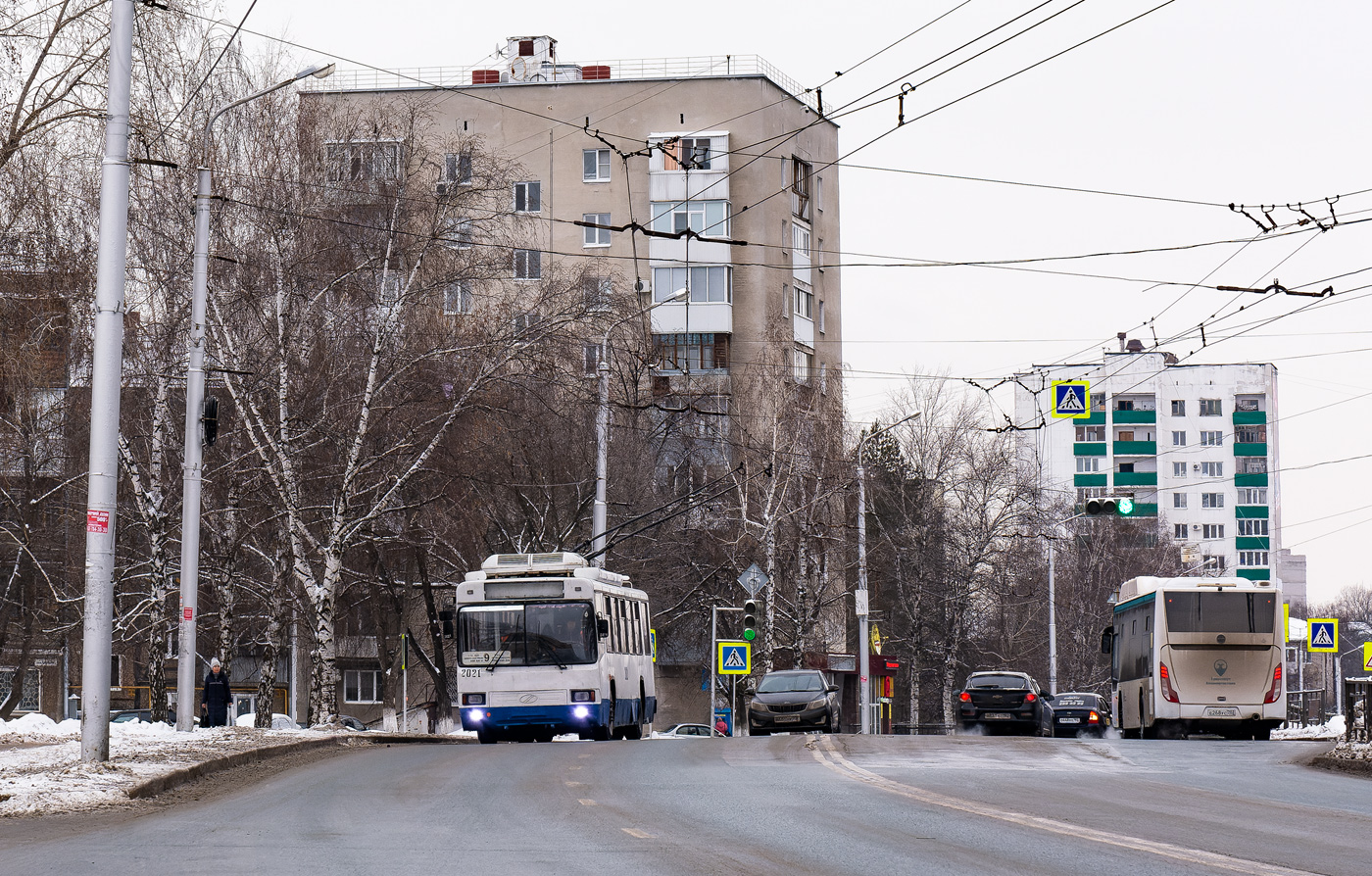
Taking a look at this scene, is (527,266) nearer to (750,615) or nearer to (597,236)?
(750,615)

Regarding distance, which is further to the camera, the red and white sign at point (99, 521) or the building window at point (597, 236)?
the building window at point (597, 236)

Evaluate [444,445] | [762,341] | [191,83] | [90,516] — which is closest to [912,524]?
[762,341]

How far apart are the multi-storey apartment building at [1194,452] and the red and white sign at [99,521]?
350ft

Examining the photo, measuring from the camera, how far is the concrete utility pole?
53.9 ft

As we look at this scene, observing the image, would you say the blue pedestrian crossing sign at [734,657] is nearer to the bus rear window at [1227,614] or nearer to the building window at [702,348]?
the bus rear window at [1227,614]

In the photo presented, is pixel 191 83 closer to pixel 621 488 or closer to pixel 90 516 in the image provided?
pixel 90 516

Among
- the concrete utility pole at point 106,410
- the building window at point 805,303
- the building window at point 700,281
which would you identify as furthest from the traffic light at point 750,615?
the building window at point 805,303

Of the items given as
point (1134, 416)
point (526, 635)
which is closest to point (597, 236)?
point (526, 635)

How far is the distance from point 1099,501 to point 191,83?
22.4 meters

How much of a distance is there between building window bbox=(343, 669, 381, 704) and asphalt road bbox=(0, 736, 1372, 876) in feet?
162

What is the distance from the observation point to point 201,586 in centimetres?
3919

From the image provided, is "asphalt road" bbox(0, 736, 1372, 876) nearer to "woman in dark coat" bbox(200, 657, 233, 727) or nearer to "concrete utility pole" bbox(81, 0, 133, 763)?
"concrete utility pole" bbox(81, 0, 133, 763)

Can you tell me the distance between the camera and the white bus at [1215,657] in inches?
1228

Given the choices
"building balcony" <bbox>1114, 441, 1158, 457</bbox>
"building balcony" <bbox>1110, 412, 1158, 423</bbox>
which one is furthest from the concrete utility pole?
"building balcony" <bbox>1110, 412, 1158, 423</bbox>
